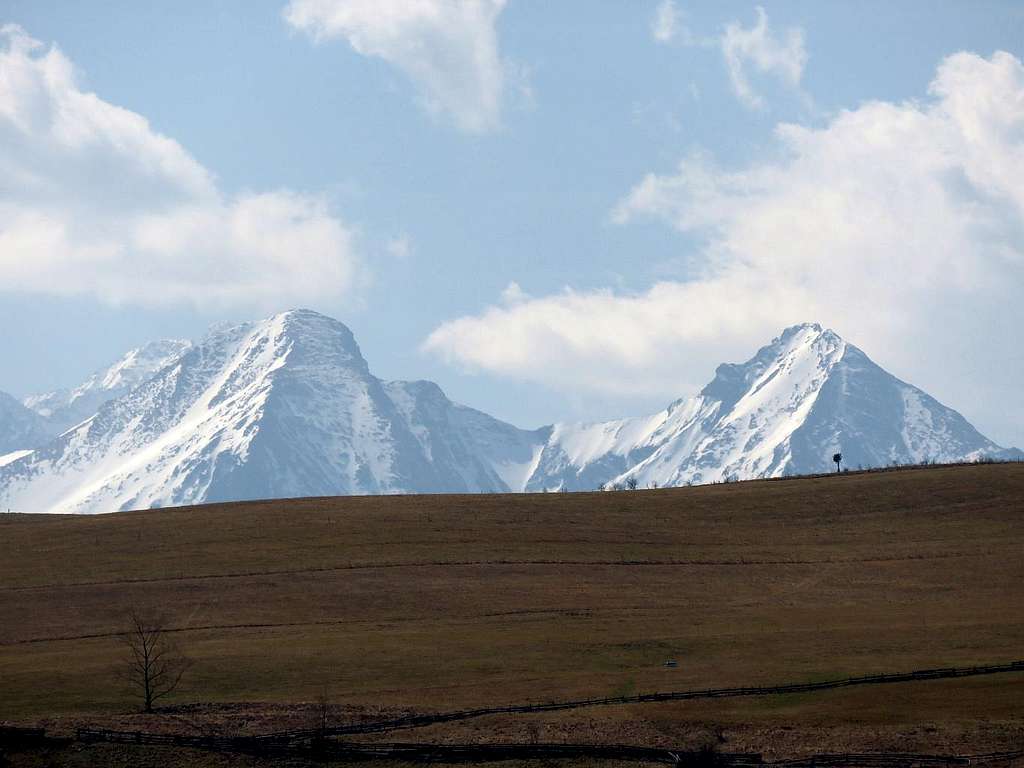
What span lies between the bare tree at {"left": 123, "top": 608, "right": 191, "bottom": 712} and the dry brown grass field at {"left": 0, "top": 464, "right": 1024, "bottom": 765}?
894 millimetres

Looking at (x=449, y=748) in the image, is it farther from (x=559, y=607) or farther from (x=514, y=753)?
(x=559, y=607)

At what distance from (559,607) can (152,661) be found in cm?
2685

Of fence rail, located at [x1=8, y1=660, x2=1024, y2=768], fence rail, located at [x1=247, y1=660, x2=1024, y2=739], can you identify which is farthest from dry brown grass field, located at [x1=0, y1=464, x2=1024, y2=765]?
fence rail, located at [x1=8, y1=660, x2=1024, y2=768]

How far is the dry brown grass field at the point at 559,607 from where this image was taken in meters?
72.1

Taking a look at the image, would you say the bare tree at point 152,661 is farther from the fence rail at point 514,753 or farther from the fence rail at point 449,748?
the fence rail at point 449,748

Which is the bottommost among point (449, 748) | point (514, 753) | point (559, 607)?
point (514, 753)

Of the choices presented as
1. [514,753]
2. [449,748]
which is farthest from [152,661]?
[514,753]

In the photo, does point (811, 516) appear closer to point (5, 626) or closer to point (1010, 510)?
point (1010, 510)

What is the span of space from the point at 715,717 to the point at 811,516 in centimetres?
6111

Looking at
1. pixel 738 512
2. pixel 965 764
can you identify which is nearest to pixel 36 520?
pixel 738 512

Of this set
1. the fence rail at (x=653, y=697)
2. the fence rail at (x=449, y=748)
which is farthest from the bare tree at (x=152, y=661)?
the fence rail at (x=653, y=697)

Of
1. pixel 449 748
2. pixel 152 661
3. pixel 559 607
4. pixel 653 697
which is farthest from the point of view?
pixel 559 607

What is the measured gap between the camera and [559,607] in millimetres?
97812

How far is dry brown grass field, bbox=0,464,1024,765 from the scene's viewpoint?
72.1 metres
